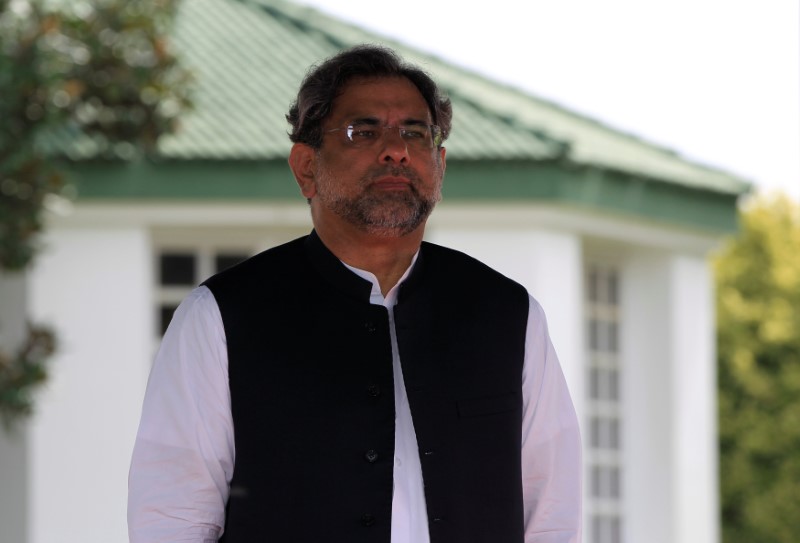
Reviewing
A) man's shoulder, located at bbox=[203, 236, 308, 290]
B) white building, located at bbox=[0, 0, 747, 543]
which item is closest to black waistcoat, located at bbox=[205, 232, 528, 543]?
man's shoulder, located at bbox=[203, 236, 308, 290]

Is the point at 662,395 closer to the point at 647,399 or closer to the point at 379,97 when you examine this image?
the point at 647,399

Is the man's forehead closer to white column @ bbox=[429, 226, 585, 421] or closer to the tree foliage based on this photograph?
the tree foliage

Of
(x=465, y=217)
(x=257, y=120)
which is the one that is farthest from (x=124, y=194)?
(x=465, y=217)

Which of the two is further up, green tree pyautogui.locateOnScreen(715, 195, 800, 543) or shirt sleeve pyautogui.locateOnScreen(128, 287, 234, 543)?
green tree pyautogui.locateOnScreen(715, 195, 800, 543)

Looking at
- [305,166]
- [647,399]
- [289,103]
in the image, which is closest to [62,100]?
[289,103]

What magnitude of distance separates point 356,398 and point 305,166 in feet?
1.75

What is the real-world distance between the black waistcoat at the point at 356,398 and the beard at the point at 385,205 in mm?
143

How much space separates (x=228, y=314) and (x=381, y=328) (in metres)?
0.31

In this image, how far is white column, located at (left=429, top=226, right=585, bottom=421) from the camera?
→ 32.5 feet

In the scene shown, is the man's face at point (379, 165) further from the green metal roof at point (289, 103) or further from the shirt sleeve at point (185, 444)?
the green metal roof at point (289, 103)

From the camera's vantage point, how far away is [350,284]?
10.9 feet

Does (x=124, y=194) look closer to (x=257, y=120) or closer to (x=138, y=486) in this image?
(x=257, y=120)

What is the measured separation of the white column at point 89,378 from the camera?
961 cm

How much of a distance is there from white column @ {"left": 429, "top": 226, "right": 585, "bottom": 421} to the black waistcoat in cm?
645
